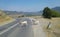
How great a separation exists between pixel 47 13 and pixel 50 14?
14.4ft

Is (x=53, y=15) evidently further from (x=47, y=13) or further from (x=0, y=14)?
(x=0, y=14)

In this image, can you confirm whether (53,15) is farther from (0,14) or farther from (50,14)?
(0,14)

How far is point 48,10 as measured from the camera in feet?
428

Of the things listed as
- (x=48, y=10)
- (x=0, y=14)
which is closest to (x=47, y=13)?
(x=48, y=10)

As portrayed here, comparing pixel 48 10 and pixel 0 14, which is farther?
pixel 48 10

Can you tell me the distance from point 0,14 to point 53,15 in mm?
51315

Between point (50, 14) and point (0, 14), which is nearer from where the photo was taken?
point (0, 14)

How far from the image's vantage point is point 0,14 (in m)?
82.1

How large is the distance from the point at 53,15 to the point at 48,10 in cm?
638

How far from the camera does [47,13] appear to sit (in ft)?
417

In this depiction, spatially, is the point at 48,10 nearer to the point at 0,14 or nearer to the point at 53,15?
the point at 53,15

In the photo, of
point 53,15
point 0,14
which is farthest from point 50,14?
point 0,14

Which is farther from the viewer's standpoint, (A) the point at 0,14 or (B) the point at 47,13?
(B) the point at 47,13

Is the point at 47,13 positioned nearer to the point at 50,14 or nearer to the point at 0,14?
the point at 50,14
